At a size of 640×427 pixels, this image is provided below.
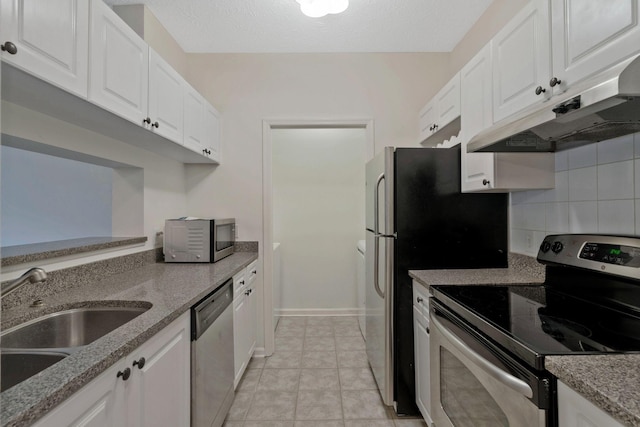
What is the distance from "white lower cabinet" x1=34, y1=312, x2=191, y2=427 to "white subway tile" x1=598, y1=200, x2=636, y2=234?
1836 millimetres

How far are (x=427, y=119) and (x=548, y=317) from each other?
1.82m

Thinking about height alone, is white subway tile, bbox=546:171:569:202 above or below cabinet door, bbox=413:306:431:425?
Answer: above

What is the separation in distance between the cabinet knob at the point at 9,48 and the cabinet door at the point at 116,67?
299 mm

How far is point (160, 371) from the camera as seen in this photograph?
3.47 ft

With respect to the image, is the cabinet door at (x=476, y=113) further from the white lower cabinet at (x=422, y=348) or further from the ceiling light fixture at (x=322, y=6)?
the ceiling light fixture at (x=322, y=6)

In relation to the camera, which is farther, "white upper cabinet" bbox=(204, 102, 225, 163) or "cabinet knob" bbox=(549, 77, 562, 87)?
"white upper cabinet" bbox=(204, 102, 225, 163)

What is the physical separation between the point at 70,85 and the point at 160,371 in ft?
3.59

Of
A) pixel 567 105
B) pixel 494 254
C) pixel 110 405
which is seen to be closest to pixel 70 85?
pixel 110 405

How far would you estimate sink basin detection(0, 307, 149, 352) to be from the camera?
3.43 ft

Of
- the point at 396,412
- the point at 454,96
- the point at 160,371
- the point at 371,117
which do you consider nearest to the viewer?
the point at 160,371

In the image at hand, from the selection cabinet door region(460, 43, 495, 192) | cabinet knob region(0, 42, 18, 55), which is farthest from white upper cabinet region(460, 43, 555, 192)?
cabinet knob region(0, 42, 18, 55)

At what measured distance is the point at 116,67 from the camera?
4.39ft

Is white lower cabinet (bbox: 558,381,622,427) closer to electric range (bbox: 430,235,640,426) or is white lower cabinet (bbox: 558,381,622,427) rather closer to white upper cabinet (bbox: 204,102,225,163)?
electric range (bbox: 430,235,640,426)

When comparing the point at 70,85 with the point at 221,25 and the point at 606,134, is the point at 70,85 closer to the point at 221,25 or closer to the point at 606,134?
the point at 221,25
